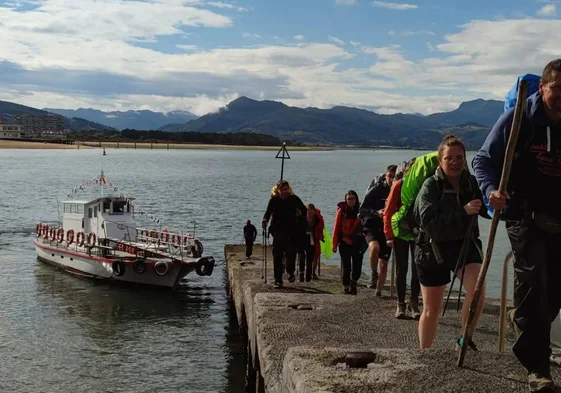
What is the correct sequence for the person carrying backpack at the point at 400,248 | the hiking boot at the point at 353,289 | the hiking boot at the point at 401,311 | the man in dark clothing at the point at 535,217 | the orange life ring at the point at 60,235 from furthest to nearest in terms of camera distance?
the orange life ring at the point at 60,235 → the hiking boot at the point at 353,289 → the hiking boot at the point at 401,311 → the person carrying backpack at the point at 400,248 → the man in dark clothing at the point at 535,217

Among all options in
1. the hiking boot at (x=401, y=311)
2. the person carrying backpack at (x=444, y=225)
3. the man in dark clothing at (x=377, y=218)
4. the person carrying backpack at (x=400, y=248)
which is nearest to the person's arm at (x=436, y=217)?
the person carrying backpack at (x=444, y=225)

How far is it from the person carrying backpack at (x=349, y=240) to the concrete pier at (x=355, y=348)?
0.57 m

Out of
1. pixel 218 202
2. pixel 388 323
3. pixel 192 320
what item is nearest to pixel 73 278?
pixel 192 320

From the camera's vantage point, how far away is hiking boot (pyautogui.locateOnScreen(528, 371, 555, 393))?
4129mm

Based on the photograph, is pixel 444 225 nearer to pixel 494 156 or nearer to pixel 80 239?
pixel 494 156

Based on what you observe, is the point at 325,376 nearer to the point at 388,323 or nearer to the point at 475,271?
the point at 475,271

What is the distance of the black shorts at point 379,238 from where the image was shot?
10.7 metres

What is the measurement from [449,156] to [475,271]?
1.08 m

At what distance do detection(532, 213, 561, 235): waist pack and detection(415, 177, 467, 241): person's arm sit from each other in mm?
1098

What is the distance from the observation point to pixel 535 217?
4273 mm

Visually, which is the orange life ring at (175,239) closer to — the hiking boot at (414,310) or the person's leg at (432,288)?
the hiking boot at (414,310)

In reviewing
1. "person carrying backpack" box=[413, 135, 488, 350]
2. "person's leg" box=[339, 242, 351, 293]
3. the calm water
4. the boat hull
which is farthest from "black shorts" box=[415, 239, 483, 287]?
the boat hull

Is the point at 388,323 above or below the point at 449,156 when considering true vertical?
below

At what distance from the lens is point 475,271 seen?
5.70m
